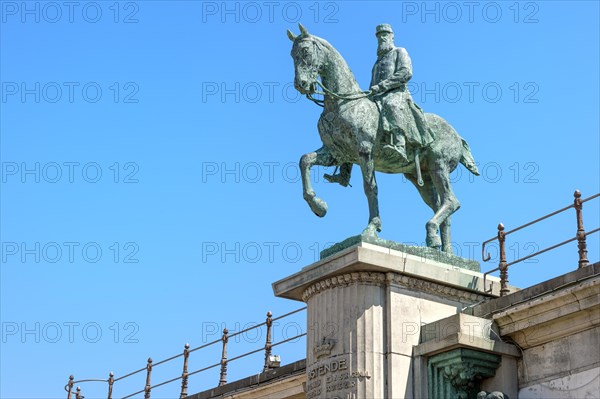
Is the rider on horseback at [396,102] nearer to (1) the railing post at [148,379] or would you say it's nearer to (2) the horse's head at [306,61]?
(2) the horse's head at [306,61]

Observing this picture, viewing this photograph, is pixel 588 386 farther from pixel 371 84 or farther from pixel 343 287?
pixel 371 84

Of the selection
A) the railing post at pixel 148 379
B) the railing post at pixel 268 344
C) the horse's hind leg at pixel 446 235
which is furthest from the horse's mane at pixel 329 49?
the railing post at pixel 148 379

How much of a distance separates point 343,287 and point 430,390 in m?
2.07

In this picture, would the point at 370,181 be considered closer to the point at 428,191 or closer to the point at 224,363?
the point at 428,191

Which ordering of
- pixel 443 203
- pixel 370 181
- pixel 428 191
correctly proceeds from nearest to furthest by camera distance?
pixel 370 181 < pixel 443 203 < pixel 428 191

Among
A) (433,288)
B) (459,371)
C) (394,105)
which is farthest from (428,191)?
(459,371)

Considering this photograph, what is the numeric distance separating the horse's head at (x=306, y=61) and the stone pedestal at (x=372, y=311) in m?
2.96

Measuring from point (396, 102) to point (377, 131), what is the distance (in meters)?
0.61

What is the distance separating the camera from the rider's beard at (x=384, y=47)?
20562mm

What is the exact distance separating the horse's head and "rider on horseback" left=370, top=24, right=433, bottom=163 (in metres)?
1.03

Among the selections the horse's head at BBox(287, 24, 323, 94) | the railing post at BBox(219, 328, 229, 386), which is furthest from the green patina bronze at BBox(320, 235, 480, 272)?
the railing post at BBox(219, 328, 229, 386)

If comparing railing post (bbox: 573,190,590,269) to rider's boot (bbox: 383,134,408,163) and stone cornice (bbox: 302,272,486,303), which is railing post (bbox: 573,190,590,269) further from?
rider's boot (bbox: 383,134,408,163)

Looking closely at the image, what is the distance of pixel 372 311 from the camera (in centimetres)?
1830

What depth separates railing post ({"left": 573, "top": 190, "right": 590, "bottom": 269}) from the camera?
17.5 m
